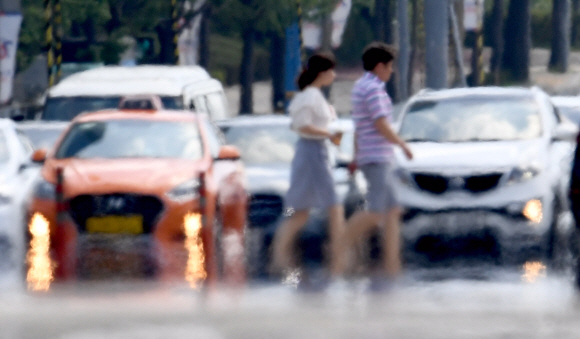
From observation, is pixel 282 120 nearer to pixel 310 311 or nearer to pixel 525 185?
pixel 525 185

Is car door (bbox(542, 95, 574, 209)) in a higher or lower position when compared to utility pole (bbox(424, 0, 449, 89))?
higher

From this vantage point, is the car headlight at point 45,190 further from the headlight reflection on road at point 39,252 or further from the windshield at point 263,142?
the windshield at point 263,142

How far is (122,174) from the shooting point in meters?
12.3

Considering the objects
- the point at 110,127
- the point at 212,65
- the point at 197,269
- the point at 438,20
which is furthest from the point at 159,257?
the point at 212,65

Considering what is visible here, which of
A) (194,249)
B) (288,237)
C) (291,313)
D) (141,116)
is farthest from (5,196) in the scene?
(291,313)

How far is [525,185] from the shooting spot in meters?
12.8

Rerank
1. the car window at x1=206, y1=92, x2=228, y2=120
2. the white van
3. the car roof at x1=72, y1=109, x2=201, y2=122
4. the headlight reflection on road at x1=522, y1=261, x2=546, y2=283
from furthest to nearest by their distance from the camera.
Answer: the car window at x1=206, y1=92, x2=228, y2=120
the white van
the car roof at x1=72, y1=109, x2=201, y2=122
the headlight reflection on road at x1=522, y1=261, x2=546, y2=283

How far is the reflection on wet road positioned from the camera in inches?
319

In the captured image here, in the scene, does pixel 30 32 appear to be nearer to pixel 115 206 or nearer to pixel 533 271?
pixel 115 206

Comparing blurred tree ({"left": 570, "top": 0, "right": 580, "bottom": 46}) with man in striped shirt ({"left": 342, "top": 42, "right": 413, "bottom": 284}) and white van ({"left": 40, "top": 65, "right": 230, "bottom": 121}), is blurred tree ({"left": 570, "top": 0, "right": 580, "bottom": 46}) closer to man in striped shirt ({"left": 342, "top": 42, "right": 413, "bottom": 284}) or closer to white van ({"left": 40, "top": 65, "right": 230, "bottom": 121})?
white van ({"left": 40, "top": 65, "right": 230, "bottom": 121})

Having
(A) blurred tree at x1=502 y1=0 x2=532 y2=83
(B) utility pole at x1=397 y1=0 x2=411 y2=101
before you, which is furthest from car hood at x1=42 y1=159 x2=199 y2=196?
(A) blurred tree at x1=502 y1=0 x2=532 y2=83

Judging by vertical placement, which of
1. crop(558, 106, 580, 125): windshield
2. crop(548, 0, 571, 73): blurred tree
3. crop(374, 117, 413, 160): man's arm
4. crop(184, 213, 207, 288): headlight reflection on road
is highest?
crop(374, 117, 413, 160): man's arm

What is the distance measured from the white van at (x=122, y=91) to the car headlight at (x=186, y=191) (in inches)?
232

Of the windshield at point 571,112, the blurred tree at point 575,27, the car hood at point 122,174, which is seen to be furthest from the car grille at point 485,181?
the blurred tree at point 575,27
